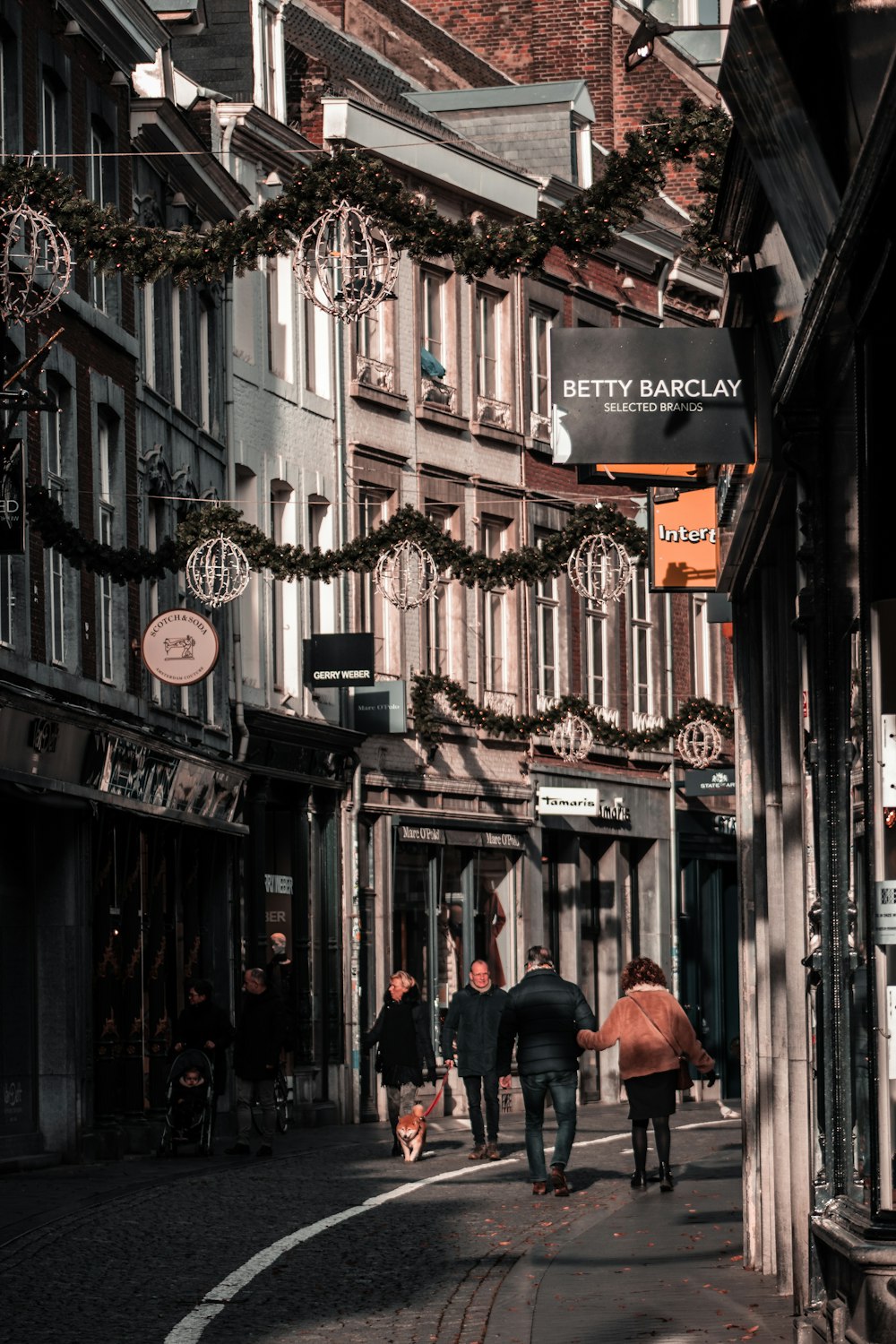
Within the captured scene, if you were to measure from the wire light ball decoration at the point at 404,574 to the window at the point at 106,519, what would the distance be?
2.66 meters

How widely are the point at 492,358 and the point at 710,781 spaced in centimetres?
673

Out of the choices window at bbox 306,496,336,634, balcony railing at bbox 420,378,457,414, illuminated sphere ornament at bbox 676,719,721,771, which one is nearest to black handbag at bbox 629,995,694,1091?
window at bbox 306,496,336,634

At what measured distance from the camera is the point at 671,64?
4803 cm

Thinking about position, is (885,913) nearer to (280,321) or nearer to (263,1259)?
(263,1259)

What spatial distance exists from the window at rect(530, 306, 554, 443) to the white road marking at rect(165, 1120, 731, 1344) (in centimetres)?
1795

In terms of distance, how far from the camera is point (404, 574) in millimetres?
33875

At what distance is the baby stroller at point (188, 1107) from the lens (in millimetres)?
24438

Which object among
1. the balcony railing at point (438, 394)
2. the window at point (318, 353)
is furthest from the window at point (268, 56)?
the balcony railing at point (438, 394)

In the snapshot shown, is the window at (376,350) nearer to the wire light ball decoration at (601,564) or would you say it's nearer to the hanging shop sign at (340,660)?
the wire light ball decoration at (601,564)

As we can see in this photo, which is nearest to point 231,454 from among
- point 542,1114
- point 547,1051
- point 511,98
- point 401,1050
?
point 401,1050

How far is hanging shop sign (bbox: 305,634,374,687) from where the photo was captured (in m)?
32.0

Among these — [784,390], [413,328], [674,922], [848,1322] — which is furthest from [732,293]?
[674,922]

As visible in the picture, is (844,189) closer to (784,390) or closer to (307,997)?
(784,390)

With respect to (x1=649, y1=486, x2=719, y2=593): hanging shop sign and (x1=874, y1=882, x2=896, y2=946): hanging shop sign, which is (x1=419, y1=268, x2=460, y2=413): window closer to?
(x1=649, y1=486, x2=719, y2=593): hanging shop sign
